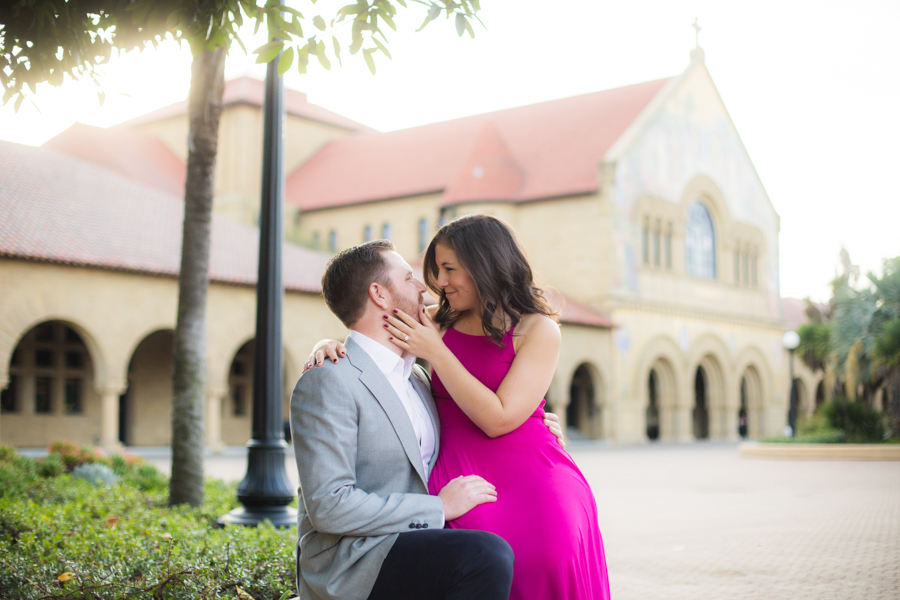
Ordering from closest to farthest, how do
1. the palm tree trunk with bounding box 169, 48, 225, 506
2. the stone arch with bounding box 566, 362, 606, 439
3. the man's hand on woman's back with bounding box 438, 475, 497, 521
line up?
the man's hand on woman's back with bounding box 438, 475, 497, 521
the palm tree trunk with bounding box 169, 48, 225, 506
the stone arch with bounding box 566, 362, 606, 439

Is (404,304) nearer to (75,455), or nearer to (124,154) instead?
(75,455)

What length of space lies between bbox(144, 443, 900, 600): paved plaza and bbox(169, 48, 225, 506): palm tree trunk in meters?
4.21

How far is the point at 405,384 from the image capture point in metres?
3.55

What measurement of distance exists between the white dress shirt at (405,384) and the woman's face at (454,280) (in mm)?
309

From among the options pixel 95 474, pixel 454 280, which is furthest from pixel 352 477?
pixel 95 474

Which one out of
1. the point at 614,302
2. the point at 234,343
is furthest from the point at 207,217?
the point at 614,302

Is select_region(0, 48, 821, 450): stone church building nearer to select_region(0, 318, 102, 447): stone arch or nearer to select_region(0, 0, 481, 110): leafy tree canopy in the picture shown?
select_region(0, 318, 102, 447): stone arch

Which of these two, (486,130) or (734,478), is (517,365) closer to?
(734,478)

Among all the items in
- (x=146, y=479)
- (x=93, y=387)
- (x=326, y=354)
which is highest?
(x=326, y=354)

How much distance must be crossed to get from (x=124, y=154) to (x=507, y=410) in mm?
43395

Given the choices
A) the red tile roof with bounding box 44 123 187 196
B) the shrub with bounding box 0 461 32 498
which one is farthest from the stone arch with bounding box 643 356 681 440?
A: the shrub with bounding box 0 461 32 498

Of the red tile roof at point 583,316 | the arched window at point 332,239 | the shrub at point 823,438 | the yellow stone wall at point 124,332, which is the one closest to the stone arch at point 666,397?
the red tile roof at point 583,316

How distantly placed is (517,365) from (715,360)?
39326mm

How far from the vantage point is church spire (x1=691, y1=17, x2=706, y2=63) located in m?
40.9
